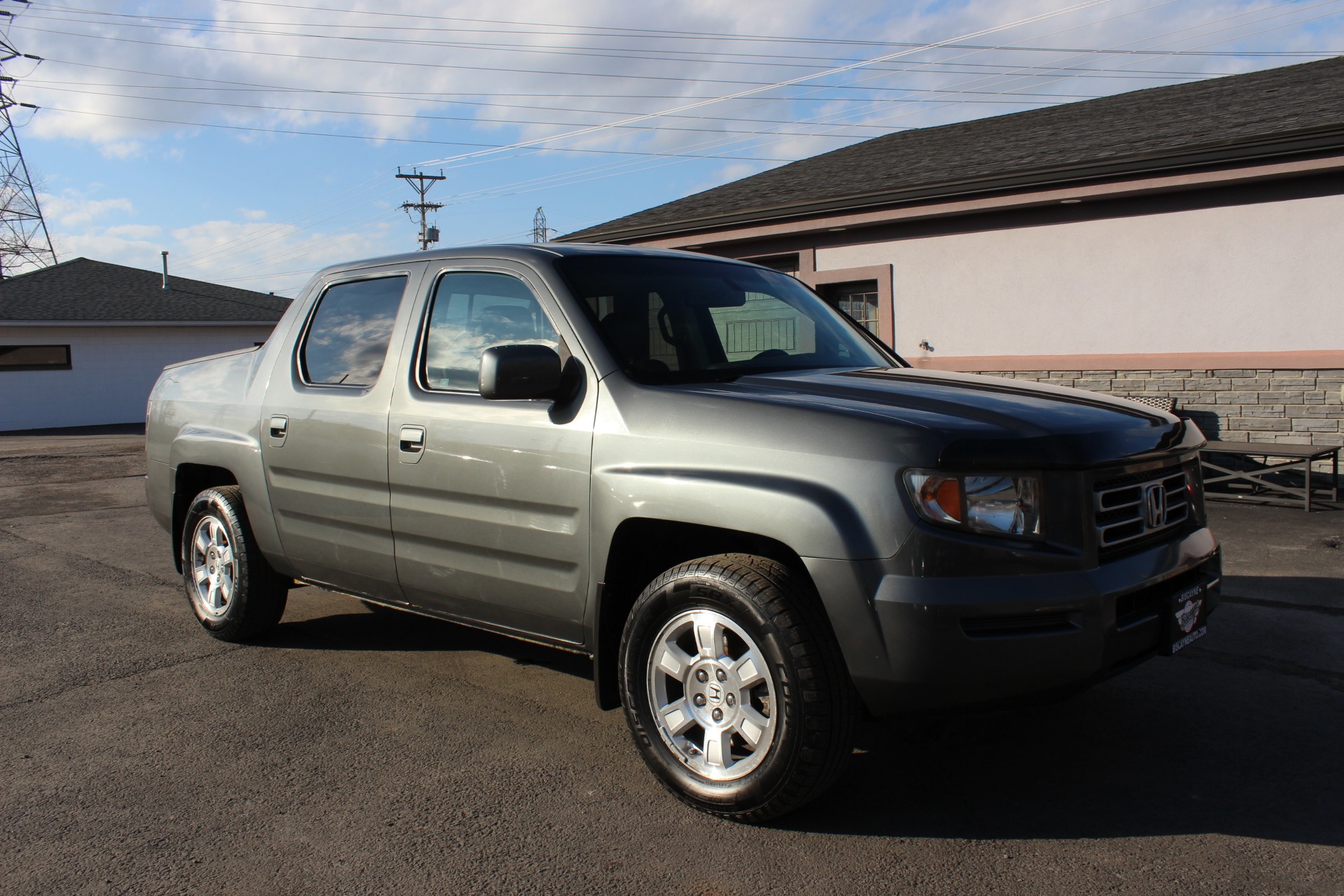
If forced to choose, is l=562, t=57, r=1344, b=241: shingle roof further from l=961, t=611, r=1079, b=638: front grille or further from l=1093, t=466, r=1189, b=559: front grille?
l=961, t=611, r=1079, b=638: front grille

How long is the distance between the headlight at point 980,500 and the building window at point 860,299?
1052cm

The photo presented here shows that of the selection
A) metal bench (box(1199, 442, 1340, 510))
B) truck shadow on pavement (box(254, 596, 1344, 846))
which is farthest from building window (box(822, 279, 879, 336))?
truck shadow on pavement (box(254, 596, 1344, 846))

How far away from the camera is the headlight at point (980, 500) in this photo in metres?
2.86

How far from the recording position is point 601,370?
3.60 meters

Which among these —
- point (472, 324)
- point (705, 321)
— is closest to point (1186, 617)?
Answer: point (705, 321)

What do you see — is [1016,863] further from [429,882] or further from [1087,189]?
[1087,189]

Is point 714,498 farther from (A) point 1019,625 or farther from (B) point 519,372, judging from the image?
(A) point 1019,625

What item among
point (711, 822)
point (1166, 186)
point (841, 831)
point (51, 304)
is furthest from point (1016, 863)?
point (51, 304)

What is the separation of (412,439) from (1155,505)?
8.92 feet

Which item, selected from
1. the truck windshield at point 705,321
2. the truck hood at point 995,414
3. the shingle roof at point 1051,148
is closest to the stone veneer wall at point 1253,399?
the shingle roof at point 1051,148

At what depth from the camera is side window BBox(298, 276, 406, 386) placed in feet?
14.6

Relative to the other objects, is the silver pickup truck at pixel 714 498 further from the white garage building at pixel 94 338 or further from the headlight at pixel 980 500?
the white garage building at pixel 94 338

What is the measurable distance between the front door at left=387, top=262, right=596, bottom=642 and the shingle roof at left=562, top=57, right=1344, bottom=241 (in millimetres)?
8779

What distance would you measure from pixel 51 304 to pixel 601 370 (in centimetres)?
2946
